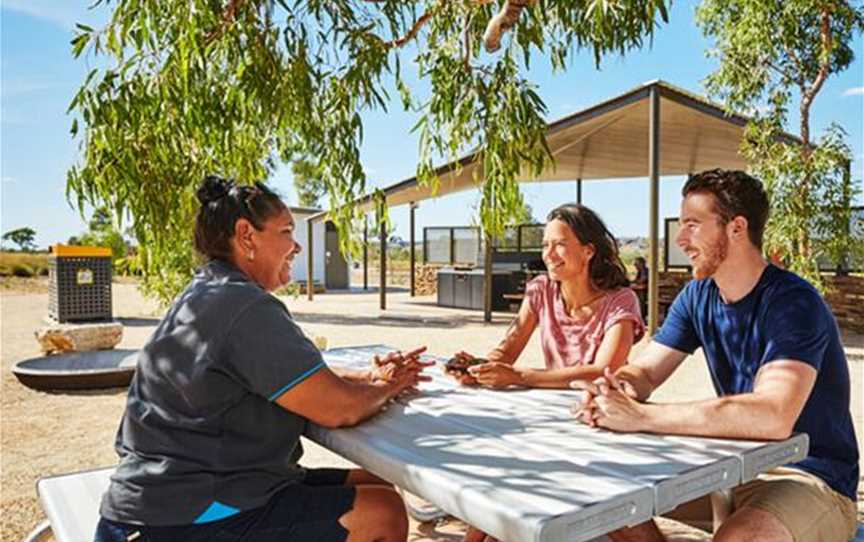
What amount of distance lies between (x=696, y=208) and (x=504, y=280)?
1181cm

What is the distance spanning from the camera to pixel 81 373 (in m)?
5.42

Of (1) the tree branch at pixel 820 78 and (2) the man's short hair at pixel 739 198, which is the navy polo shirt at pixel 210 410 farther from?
(1) the tree branch at pixel 820 78

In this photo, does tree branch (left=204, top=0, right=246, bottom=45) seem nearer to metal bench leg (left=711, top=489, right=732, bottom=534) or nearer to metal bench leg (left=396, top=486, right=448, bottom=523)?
metal bench leg (left=396, top=486, right=448, bottom=523)

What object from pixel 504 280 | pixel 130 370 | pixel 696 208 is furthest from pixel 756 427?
pixel 504 280

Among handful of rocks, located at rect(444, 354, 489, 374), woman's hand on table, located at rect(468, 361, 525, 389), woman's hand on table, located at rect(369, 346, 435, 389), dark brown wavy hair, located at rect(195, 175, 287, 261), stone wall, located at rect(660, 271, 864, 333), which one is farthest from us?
stone wall, located at rect(660, 271, 864, 333)

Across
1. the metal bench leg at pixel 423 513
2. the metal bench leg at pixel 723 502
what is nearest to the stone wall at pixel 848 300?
the metal bench leg at pixel 423 513

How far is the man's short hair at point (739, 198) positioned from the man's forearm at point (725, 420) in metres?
0.50

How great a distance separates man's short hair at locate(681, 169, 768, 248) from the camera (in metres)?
1.76

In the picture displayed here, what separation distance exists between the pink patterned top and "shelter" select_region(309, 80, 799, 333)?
275cm

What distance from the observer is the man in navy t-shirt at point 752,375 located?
4.79 ft

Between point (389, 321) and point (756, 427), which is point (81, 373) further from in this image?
point (389, 321)

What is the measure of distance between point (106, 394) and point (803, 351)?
533 centimetres

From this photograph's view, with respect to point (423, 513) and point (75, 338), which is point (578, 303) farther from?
point (75, 338)

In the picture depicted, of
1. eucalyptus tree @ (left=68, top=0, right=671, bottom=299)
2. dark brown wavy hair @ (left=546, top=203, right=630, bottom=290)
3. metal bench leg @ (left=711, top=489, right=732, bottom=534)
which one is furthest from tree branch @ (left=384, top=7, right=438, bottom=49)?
metal bench leg @ (left=711, top=489, right=732, bottom=534)
